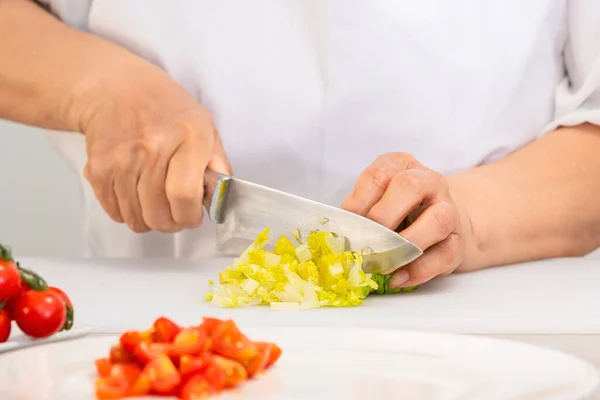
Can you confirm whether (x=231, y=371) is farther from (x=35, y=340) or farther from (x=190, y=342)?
(x=35, y=340)

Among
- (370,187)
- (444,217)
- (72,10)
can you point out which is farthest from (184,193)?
(72,10)

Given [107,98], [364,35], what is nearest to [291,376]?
[107,98]

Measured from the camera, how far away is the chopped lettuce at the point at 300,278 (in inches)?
46.1

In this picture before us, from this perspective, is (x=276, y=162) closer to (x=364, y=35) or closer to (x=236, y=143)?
(x=236, y=143)

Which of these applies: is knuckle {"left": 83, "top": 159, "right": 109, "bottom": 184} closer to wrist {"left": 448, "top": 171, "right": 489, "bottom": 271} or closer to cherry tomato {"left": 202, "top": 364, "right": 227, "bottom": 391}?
wrist {"left": 448, "top": 171, "right": 489, "bottom": 271}

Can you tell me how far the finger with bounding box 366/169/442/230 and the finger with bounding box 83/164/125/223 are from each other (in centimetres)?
41

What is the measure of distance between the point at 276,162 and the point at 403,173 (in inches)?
14.9

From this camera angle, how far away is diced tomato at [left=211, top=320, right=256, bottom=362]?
0.75 meters

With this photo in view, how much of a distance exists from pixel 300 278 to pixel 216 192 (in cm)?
20

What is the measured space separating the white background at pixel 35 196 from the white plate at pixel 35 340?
191 centimetres

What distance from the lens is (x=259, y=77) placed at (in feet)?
5.19

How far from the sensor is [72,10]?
5.60ft

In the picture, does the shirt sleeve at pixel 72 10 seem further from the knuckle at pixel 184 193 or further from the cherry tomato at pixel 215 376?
the cherry tomato at pixel 215 376

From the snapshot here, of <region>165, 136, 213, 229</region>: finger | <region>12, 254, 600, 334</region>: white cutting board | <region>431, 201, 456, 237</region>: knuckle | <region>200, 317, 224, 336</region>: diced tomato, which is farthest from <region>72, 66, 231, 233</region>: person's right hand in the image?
<region>200, 317, 224, 336</region>: diced tomato
